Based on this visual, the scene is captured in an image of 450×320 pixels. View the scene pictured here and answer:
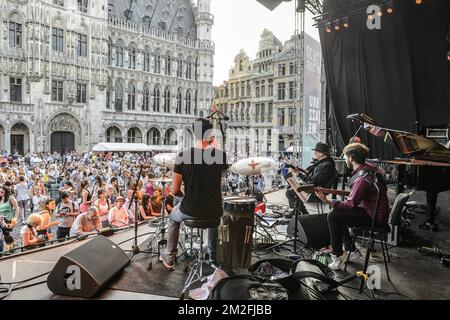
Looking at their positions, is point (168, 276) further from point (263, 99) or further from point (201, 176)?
point (263, 99)

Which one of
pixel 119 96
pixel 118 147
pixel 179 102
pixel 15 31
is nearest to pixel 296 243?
pixel 118 147

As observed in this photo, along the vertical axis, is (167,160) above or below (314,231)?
above

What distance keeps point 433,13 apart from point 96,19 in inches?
1206

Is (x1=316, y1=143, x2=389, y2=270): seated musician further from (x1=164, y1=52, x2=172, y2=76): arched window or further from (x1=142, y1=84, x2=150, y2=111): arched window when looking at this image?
(x1=164, y1=52, x2=172, y2=76): arched window

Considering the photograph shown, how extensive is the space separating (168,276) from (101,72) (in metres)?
31.4

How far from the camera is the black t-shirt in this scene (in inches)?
137

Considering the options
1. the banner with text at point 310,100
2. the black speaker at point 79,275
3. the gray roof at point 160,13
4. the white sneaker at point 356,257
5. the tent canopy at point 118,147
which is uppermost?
the gray roof at point 160,13

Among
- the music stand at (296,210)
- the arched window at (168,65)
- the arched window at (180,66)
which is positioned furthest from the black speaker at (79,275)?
the arched window at (180,66)

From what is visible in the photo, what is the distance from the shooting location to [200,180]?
347cm

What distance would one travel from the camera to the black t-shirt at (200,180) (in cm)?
347

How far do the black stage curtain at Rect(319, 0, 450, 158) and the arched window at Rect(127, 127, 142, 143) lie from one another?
28.9m

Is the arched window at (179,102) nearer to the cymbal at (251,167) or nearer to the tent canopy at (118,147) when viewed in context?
the tent canopy at (118,147)

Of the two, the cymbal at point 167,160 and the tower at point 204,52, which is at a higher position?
the tower at point 204,52

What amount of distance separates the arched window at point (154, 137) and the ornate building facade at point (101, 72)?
0.12 m
